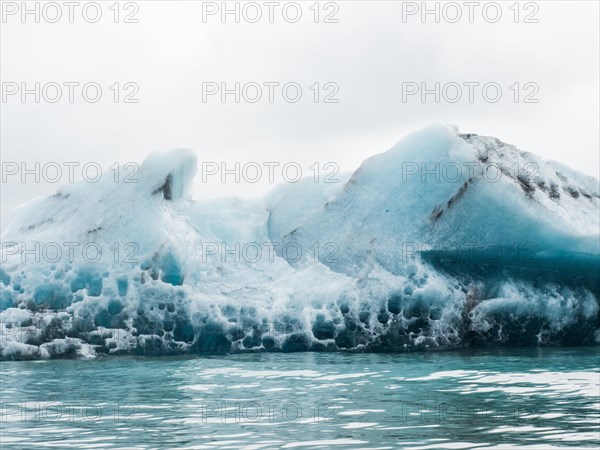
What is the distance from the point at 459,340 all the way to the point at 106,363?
5594 mm

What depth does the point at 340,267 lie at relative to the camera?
15.6 meters

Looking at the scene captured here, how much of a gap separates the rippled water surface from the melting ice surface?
3.23ft

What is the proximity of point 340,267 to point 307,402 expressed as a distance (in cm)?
666

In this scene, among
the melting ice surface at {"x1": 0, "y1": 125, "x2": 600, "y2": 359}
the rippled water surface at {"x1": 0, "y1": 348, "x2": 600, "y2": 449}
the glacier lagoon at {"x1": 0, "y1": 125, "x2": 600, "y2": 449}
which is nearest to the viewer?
the rippled water surface at {"x1": 0, "y1": 348, "x2": 600, "y2": 449}

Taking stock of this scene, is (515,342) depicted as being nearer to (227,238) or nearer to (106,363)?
(227,238)

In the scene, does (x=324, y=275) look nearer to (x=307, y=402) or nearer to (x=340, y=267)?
(x=340, y=267)

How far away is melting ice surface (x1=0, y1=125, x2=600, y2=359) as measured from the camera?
48.1ft

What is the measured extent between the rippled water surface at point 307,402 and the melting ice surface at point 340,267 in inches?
38.7

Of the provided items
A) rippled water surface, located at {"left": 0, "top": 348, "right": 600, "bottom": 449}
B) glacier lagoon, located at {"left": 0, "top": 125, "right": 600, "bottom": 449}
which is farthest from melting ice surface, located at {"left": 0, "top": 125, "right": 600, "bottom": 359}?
rippled water surface, located at {"left": 0, "top": 348, "right": 600, "bottom": 449}

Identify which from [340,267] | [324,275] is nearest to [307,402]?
[324,275]

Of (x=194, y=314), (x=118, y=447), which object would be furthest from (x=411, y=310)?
(x=118, y=447)

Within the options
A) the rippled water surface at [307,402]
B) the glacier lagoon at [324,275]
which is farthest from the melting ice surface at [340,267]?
the rippled water surface at [307,402]

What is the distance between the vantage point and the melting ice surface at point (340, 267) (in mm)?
14672

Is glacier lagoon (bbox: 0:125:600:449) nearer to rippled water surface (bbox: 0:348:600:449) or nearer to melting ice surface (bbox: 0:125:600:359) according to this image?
melting ice surface (bbox: 0:125:600:359)
